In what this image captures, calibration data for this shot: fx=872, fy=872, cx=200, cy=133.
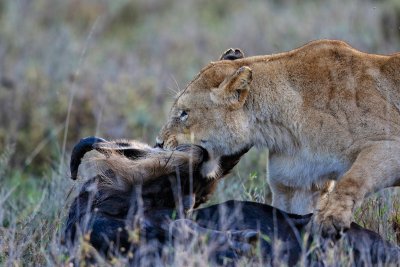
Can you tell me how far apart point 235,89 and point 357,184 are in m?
0.97

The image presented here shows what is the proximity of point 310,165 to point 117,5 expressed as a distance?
11812 millimetres

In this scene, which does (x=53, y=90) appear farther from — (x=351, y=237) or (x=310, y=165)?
(x=351, y=237)

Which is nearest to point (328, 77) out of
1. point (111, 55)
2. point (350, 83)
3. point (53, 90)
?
point (350, 83)

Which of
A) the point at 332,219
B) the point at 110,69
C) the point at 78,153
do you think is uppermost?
the point at 110,69

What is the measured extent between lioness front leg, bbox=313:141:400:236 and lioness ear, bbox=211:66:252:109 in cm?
78

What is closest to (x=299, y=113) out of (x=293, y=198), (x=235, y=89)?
(x=235, y=89)

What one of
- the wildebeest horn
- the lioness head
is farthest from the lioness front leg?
the wildebeest horn

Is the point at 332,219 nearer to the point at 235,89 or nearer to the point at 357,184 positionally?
the point at 357,184

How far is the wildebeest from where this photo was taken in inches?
168

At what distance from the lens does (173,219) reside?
4.52m

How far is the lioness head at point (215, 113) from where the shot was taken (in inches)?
Result: 204

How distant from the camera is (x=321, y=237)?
441 centimetres

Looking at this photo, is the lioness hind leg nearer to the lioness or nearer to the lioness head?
the lioness

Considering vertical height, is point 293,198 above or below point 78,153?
below
